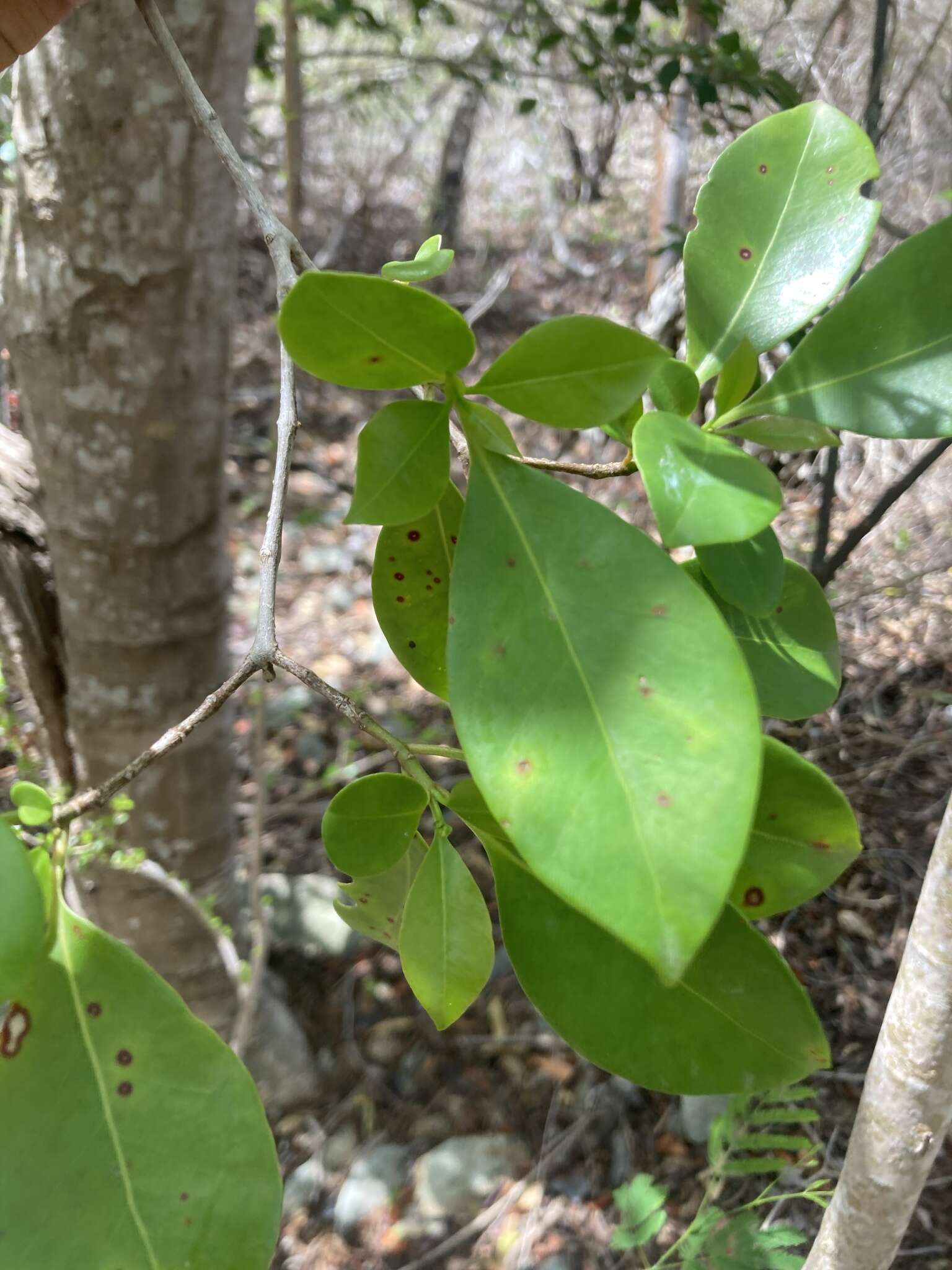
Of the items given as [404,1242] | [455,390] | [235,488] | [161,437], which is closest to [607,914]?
[455,390]

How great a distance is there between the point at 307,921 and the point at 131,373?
1264 mm

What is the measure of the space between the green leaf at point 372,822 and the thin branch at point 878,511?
0.71m

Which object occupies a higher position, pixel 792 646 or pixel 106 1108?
pixel 792 646

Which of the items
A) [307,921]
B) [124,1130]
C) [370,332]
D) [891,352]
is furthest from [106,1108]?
[307,921]

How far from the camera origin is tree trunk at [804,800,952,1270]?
504 millimetres

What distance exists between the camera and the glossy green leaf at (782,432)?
38cm

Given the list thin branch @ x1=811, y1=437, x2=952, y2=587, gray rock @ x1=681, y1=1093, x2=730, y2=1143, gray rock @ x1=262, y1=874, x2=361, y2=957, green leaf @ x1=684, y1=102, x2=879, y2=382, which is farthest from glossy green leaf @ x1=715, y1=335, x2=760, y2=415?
gray rock @ x1=262, y1=874, x2=361, y2=957

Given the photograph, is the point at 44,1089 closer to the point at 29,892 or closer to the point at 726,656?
the point at 29,892

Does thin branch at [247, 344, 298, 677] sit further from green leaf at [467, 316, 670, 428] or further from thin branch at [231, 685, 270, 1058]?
thin branch at [231, 685, 270, 1058]

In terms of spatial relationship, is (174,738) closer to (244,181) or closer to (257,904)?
(244,181)

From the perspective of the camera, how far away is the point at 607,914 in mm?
281

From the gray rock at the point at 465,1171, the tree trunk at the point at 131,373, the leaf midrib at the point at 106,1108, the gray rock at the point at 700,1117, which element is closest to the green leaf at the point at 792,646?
the leaf midrib at the point at 106,1108

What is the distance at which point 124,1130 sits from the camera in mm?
487

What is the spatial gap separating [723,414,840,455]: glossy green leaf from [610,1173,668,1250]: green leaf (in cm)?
109
